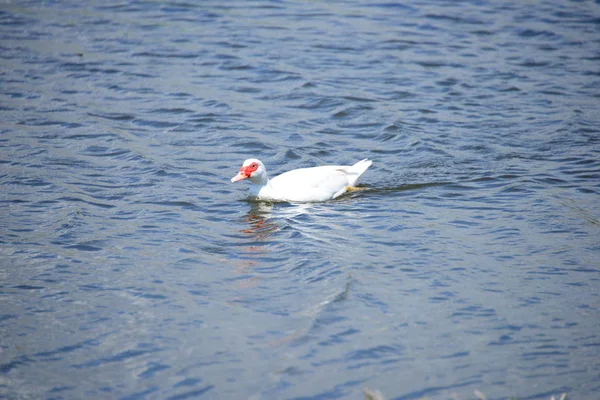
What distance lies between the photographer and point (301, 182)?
10375 millimetres

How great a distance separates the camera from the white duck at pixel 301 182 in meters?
10.4

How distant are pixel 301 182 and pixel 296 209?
0.37 metres

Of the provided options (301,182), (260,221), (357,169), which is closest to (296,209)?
(301,182)

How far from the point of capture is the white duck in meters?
10.4

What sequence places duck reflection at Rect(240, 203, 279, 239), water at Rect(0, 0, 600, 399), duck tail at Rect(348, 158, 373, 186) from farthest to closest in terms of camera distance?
1. duck tail at Rect(348, 158, 373, 186)
2. duck reflection at Rect(240, 203, 279, 239)
3. water at Rect(0, 0, 600, 399)

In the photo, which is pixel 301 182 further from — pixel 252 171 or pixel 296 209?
pixel 252 171

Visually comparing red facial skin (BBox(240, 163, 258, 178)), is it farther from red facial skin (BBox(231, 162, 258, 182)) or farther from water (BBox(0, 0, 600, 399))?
water (BBox(0, 0, 600, 399))

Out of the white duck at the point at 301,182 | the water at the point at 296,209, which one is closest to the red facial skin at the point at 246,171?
the white duck at the point at 301,182

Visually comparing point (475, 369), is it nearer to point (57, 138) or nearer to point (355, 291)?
point (355, 291)

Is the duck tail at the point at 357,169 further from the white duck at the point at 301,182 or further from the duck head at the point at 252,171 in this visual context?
the duck head at the point at 252,171

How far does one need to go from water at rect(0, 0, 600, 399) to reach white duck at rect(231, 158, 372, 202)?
0.24 m

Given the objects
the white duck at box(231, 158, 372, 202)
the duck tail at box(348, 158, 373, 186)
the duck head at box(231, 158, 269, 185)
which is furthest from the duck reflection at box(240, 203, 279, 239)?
the duck tail at box(348, 158, 373, 186)

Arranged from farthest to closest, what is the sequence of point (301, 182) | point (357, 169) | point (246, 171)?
point (357, 169) < point (301, 182) < point (246, 171)

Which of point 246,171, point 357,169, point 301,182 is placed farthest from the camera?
point 357,169
